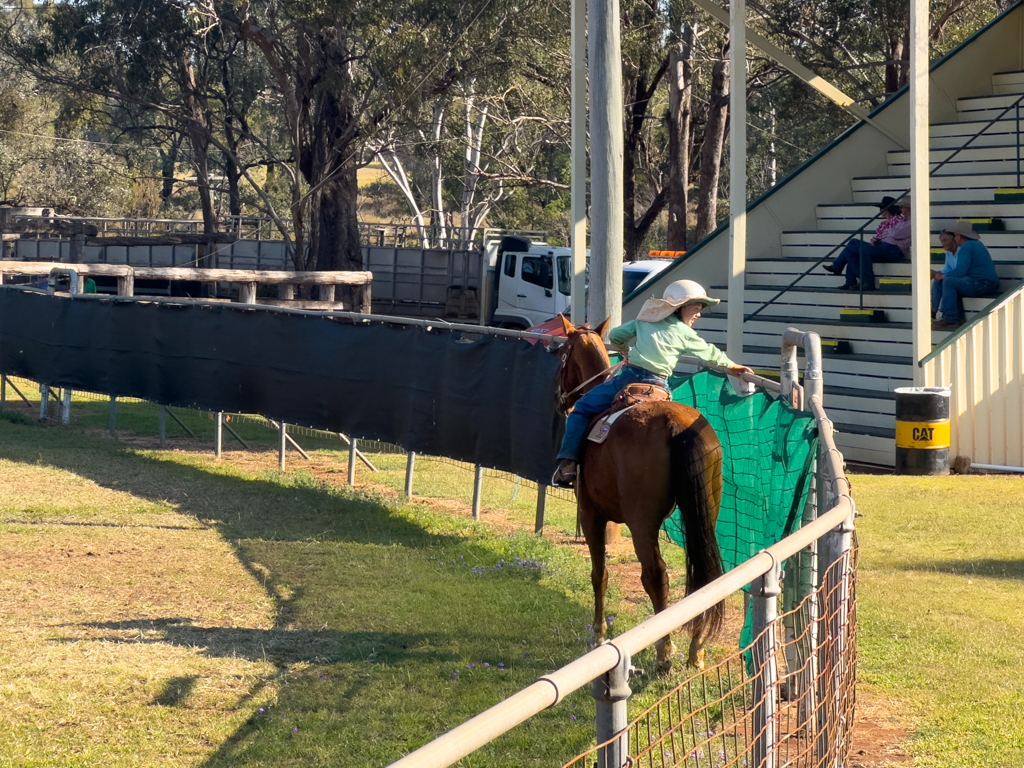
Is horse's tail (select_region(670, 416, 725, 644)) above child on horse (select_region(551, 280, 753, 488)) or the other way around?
the other way around

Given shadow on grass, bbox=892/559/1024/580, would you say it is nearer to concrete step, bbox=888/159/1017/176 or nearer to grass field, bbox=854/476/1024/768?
grass field, bbox=854/476/1024/768

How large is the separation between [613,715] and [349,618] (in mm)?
5242

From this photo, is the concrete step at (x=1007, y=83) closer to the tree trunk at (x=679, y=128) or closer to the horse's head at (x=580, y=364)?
the tree trunk at (x=679, y=128)

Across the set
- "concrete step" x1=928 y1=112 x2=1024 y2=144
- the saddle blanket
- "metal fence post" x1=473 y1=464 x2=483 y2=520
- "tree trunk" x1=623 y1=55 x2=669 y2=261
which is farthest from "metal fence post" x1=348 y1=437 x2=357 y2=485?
"tree trunk" x1=623 y1=55 x2=669 y2=261

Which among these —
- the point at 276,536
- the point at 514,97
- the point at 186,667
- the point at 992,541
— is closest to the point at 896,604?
the point at 992,541

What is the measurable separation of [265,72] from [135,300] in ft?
91.1

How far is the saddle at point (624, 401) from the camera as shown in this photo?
6.53 m

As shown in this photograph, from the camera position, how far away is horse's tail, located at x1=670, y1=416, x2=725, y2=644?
6.14 m

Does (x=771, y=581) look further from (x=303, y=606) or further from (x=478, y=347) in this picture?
(x=478, y=347)

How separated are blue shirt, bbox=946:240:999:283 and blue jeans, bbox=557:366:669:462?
8898 millimetres

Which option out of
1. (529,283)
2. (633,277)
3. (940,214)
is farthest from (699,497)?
(529,283)

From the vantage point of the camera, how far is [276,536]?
989 cm

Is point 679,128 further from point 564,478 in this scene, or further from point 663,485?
point 663,485

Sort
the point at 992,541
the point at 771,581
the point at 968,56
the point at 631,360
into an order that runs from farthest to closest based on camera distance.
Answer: the point at 968,56, the point at 992,541, the point at 631,360, the point at 771,581
